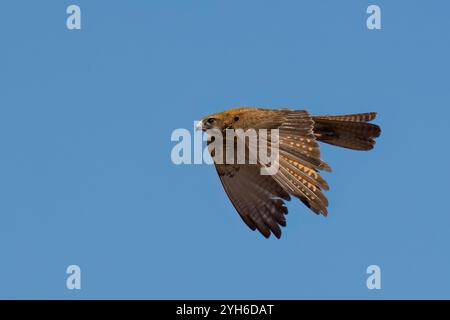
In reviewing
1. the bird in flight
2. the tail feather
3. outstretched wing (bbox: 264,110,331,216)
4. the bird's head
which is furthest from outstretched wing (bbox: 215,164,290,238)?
outstretched wing (bbox: 264,110,331,216)

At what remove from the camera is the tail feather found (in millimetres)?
20859

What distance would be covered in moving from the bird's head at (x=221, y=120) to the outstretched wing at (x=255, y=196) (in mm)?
1015

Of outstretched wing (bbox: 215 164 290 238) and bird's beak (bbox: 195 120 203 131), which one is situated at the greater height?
bird's beak (bbox: 195 120 203 131)

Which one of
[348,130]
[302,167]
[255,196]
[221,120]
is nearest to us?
[302,167]

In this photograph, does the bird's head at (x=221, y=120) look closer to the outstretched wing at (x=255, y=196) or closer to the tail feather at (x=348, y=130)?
the outstretched wing at (x=255, y=196)

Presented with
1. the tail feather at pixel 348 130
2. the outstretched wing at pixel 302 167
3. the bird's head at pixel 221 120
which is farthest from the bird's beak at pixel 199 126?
the tail feather at pixel 348 130

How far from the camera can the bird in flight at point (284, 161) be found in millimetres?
18547

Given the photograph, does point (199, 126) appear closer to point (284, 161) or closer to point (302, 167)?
point (284, 161)

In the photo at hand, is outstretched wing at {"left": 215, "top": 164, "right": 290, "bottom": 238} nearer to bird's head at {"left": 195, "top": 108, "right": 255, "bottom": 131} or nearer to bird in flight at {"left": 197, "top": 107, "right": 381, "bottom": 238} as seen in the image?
bird in flight at {"left": 197, "top": 107, "right": 381, "bottom": 238}

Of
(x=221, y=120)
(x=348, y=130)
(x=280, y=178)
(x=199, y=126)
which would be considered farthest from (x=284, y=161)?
(x=348, y=130)

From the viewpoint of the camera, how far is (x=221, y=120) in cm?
2005

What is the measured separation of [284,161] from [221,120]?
1880 mm
